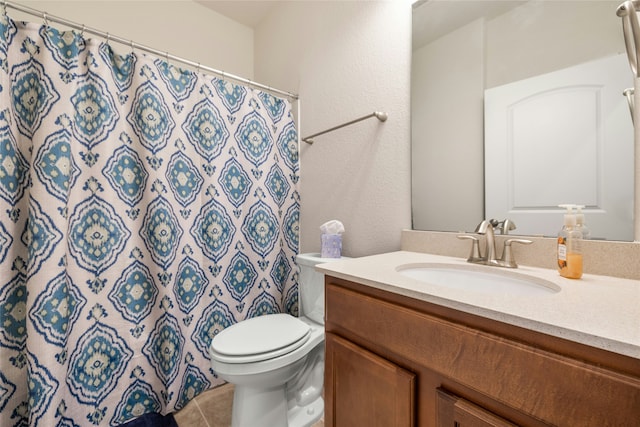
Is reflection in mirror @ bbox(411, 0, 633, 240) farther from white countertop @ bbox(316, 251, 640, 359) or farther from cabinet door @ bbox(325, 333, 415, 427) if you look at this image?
cabinet door @ bbox(325, 333, 415, 427)

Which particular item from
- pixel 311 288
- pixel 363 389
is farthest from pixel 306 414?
pixel 363 389

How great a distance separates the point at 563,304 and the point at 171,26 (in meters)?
2.48

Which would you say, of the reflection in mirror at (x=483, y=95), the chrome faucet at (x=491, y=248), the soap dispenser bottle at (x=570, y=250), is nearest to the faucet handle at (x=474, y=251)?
the chrome faucet at (x=491, y=248)

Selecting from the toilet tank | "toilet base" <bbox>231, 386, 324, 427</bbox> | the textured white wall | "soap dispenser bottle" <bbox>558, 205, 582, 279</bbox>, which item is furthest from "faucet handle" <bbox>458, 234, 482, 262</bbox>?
"toilet base" <bbox>231, 386, 324, 427</bbox>

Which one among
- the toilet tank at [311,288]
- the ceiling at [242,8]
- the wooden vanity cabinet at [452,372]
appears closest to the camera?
the wooden vanity cabinet at [452,372]

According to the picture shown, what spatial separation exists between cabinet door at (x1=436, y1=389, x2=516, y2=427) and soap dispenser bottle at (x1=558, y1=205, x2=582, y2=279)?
1.52ft

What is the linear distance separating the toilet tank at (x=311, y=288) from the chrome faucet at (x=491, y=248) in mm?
652

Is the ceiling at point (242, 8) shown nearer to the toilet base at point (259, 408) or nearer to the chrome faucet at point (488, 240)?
the chrome faucet at point (488, 240)

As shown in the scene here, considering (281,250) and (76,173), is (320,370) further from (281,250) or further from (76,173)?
(76,173)

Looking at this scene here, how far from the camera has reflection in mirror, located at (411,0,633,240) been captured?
79 centimetres

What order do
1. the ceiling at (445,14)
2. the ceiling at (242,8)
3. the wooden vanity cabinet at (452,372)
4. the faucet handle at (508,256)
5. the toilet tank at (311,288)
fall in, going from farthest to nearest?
the ceiling at (242,8)
the toilet tank at (311,288)
the ceiling at (445,14)
the faucet handle at (508,256)
the wooden vanity cabinet at (452,372)

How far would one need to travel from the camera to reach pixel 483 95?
1.03 metres

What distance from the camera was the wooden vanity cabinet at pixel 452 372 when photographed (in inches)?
16.1

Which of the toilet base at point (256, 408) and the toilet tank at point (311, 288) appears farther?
the toilet tank at point (311, 288)
